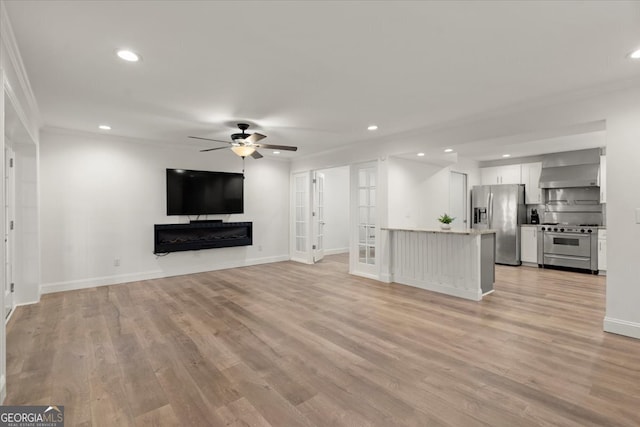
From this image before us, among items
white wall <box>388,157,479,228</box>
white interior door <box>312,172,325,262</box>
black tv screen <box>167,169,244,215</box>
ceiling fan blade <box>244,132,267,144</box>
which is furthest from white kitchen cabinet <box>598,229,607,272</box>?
black tv screen <box>167,169,244,215</box>

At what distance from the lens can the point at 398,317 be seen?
3699mm

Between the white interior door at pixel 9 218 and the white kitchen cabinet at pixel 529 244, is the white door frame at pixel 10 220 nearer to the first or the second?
the white interior door at pixel 9 218

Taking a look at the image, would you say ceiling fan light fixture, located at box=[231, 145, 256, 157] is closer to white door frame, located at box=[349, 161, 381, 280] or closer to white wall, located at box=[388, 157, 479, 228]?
white door frame, located at box=[349, 161, 381, 280]

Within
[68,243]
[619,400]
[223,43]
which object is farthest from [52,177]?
[619,400]

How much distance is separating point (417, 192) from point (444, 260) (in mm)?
1836

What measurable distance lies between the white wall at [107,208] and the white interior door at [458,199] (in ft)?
16.8

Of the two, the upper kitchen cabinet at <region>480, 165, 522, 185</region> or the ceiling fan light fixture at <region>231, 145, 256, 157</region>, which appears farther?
the upper kitchen cabinet at <region>480, 165, 522, 185</region>

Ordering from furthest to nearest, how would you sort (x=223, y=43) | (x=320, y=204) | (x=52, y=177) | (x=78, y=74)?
(x=320, y=204), (x=52, y=177), (x=78, y=74), (x=223, y=43)

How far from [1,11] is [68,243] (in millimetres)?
4052

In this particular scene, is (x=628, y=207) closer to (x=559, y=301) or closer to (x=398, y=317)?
(x=559, y=301)

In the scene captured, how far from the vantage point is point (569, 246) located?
628 centimetres

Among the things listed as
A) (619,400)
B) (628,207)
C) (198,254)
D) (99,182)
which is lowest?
(619,400)

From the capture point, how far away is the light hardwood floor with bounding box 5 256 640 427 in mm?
2010

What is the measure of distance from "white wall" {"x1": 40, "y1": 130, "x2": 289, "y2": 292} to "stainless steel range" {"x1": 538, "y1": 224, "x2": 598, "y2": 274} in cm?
655
